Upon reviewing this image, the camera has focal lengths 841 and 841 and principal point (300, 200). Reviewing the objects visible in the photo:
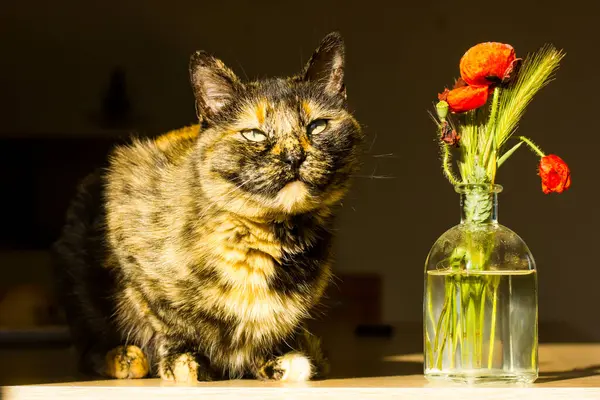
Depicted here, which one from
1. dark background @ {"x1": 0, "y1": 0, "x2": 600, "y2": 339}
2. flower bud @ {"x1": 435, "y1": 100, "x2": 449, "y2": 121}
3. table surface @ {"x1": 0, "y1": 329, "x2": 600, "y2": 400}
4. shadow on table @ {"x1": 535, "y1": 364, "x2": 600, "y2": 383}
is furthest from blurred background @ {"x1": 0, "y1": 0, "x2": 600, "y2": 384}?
flower bud @ {"x1": 435, "y1": 100, "x2": 449, "y2": 121}

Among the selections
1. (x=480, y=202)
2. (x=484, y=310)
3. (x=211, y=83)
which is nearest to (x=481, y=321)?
→ (x=484, y=310)

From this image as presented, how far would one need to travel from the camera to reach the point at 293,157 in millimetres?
1161

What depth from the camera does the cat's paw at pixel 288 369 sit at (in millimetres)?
1233

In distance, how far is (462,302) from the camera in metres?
1.22

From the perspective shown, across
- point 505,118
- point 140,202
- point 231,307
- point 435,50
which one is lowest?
point 231,307

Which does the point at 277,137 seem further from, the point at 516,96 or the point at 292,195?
the point at 516,96

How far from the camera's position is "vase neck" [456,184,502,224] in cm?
124

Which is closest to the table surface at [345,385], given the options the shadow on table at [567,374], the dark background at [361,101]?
the shadow on table at [567,374]

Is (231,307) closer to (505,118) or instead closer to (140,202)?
(140,202)

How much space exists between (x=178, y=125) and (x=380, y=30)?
43 centimetres

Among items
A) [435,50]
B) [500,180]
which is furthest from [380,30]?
[500,180]

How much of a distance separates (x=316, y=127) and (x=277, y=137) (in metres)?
0.08

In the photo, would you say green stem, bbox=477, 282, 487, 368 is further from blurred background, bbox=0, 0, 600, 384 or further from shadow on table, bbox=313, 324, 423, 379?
blurred background, bbox=0, 0, 600, 384

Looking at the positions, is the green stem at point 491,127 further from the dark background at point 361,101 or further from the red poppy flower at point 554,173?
the dark background at point 361,101
